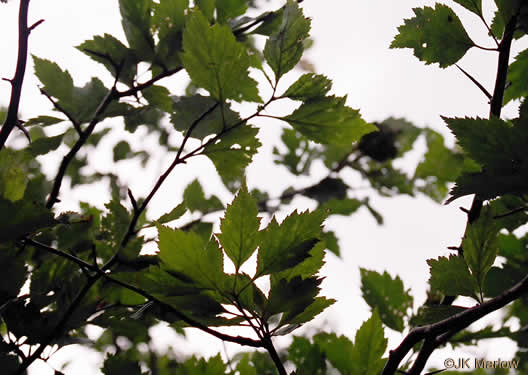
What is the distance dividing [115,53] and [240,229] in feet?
1.32

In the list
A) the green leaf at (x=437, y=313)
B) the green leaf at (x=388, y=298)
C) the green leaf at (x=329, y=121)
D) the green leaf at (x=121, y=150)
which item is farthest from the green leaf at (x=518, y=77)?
the green leaf at (x=121, y=150)

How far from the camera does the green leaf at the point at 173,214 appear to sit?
0.60m

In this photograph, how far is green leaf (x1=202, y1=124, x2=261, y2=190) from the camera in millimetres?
621

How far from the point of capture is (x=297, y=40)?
557mm

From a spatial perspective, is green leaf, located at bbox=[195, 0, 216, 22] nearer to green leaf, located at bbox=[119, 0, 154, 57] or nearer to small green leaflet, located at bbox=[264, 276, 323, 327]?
green leaf, located at bbox=[119, 0, 154, 57]

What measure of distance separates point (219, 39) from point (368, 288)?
0.52 meters

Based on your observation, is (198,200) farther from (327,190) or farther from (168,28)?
(168,28)

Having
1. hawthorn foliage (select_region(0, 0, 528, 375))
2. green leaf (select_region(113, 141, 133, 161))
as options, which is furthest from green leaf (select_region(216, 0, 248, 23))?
green leaf (select_region(113, 141, 133, 161))

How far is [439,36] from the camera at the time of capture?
54cm

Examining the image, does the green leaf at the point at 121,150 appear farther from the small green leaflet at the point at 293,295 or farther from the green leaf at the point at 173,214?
→ the small green leaflet at the point at 293,295

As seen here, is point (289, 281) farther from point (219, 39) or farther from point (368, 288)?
point (368, 288)

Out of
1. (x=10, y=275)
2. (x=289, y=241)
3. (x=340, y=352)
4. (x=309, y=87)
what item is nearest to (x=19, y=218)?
(x=10, y=275)

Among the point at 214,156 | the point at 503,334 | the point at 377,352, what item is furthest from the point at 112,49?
the point at 503,334

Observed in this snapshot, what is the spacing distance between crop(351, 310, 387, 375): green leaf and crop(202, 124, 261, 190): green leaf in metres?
0.25
